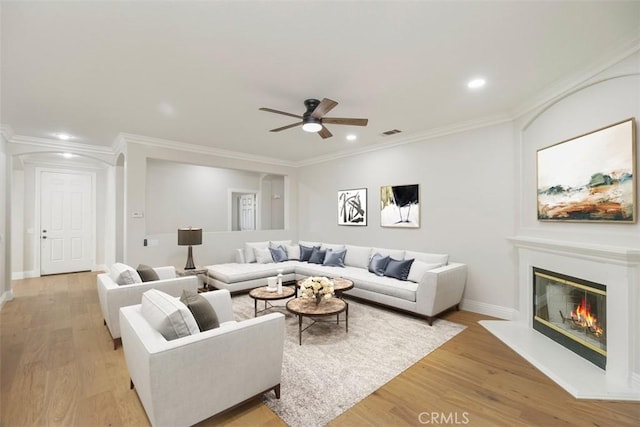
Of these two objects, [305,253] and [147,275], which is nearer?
[147,275]

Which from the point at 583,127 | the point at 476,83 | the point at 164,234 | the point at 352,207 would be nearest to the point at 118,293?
the point at 164,234

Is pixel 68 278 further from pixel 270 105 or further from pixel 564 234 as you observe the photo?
pixel 564 234

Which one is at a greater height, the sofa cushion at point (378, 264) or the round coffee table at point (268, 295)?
the sofa cushion at point (378, 264)

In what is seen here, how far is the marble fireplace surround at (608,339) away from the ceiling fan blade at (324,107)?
8.89ft

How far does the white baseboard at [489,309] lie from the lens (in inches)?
147

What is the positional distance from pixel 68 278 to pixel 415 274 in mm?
7266

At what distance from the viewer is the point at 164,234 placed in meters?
5.06

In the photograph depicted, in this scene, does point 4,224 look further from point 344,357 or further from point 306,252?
point 344,357

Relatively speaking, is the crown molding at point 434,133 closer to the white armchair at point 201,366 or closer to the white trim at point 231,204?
the white trim at point 231,204

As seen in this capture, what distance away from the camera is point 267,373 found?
2.04 metres

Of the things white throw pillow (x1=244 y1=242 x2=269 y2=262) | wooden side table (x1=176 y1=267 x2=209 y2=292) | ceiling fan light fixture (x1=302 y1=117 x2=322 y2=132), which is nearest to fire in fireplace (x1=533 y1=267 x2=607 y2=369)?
ceiling fan light fixture (x1=302 y1=117 x2=322 y2=132)

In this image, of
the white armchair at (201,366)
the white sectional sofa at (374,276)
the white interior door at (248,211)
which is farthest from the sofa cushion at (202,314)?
the white interior door at (248,211)

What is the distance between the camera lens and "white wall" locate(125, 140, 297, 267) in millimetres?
4621

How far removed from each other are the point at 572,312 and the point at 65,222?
9.42 metres
